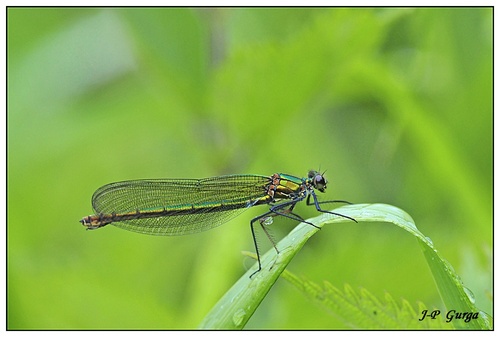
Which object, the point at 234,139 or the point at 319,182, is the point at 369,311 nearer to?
the point at 319,182

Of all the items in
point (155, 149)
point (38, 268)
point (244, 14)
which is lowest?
point (38, 268)

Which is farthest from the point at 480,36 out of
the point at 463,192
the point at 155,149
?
the point at 155,149

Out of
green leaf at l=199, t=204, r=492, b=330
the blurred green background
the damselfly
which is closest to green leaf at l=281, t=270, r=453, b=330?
green leaf at l=199, t=204, r=492, b=330

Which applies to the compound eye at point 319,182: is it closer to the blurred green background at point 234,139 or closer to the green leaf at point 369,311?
the blurred green background at point 234,139

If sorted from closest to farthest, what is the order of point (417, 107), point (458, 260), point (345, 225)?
point (458, 260)
point (417, 107)
point (345, 225)

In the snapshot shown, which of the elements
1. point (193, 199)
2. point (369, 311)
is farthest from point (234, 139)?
point (369, 311)

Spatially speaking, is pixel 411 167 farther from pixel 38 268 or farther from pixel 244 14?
pixel 38 268

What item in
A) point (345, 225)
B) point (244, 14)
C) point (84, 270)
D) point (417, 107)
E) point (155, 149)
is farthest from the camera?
point (155, 149)

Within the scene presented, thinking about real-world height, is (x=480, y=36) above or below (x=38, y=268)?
above
